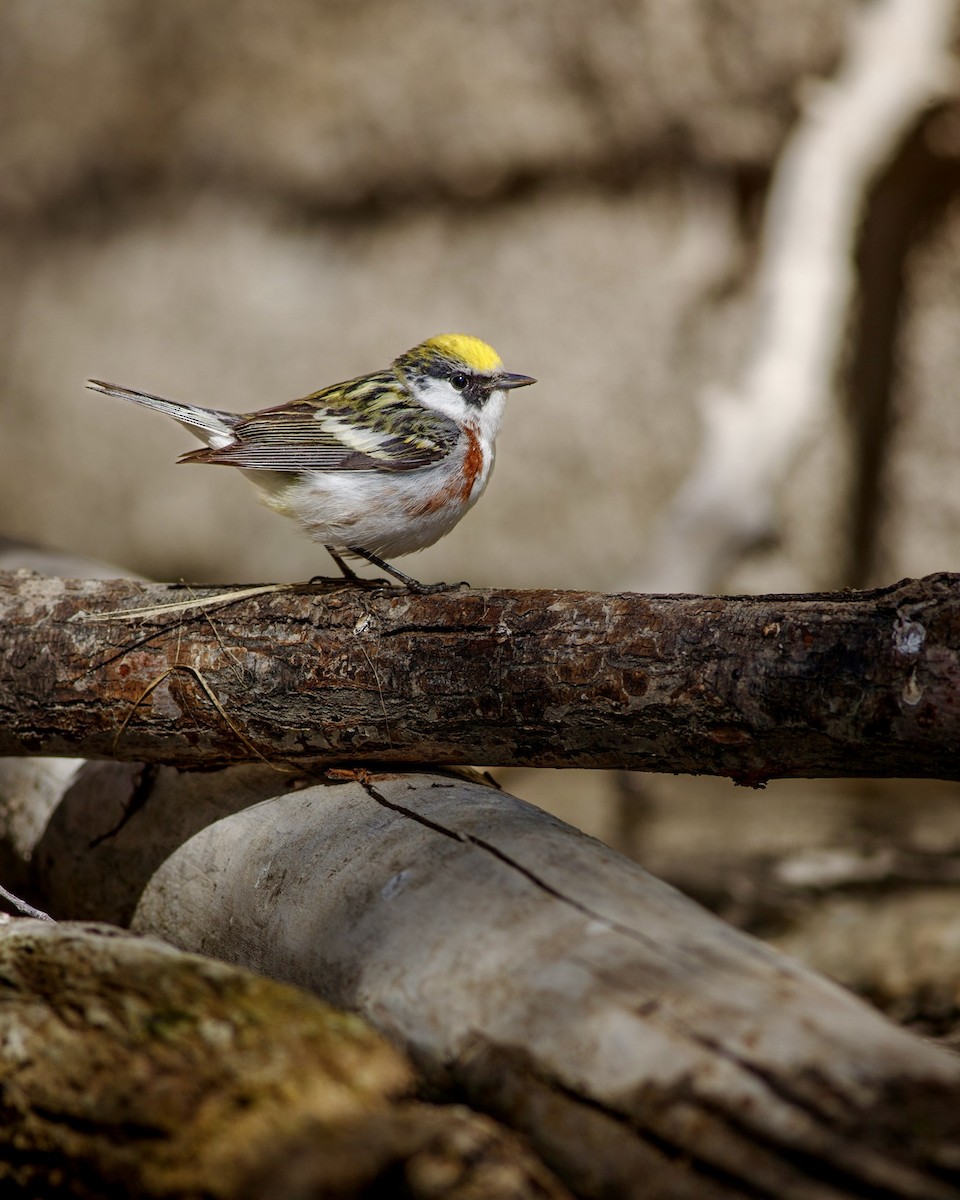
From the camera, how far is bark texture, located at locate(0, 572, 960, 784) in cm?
239

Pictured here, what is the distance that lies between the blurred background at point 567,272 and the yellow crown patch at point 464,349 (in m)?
2.64

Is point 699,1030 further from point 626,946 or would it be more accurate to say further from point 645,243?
point 645,243

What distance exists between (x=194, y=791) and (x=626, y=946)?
1.71m

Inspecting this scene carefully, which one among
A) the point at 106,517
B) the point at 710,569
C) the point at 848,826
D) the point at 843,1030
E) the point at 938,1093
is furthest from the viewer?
the point at 106,517

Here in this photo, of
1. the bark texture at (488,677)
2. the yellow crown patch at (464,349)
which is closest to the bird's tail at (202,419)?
the bark texture at (488,677)

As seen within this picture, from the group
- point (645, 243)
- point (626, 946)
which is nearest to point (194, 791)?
point (626, 946)

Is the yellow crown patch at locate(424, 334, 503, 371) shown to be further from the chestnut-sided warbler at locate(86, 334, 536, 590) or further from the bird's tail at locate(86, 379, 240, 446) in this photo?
the bird's tail at locate(86, 379, 240, 446)

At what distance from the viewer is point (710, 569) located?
6.61m

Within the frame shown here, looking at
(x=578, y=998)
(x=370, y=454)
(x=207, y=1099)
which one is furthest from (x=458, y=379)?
(x=207, y=1099)

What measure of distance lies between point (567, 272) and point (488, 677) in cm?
464

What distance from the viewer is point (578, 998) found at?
2.04 meters

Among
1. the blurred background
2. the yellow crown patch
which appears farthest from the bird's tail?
the blurred background

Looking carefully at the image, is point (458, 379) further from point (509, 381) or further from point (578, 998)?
point (578, 998)

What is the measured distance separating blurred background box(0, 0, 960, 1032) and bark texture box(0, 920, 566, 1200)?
151 inches
